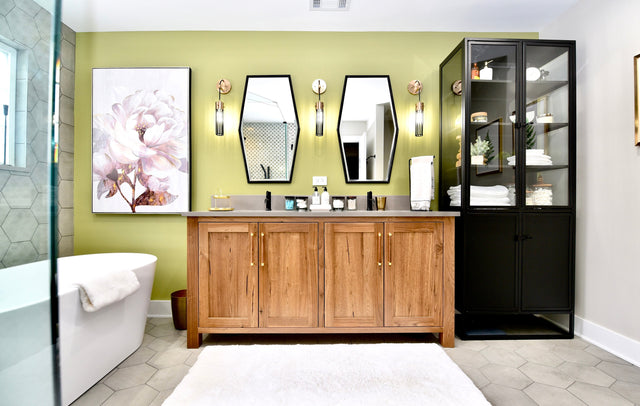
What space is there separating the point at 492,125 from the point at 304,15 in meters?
1.84

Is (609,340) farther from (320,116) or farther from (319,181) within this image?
(320,116)

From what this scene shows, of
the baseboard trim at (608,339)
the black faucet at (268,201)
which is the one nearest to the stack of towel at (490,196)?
the baseboard trim at (608,339)

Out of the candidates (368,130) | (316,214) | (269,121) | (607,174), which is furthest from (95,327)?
(607,174)

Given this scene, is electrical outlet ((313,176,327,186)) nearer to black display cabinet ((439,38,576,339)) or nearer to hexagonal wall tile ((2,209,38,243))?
black display cabinet ((439,38,576,339))

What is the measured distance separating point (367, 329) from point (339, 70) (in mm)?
2254

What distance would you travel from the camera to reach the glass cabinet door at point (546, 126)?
231 cm

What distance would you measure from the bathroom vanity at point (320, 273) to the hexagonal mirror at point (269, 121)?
2.57 ft

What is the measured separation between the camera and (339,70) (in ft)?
8.93

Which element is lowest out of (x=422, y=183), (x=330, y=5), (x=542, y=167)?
(x=422, y=183)

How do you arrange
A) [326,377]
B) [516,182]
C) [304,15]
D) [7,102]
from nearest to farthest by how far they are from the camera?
[7,102] → [326,377] → [516,182] → [304,15]

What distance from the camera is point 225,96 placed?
272 cm

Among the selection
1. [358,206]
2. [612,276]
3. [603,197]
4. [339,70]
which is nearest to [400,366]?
[358,206]

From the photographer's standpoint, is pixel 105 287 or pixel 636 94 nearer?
pixel 105 287

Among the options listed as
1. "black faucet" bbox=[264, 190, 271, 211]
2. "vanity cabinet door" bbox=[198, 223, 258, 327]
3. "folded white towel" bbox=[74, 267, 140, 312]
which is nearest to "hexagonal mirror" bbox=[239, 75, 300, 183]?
"black faucet" bbox=[264, 190, 271, 211]
